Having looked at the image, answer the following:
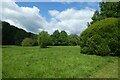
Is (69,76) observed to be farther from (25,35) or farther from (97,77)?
(25,35)

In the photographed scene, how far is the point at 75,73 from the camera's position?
10172 millimetres

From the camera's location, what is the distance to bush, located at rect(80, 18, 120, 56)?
19047mm

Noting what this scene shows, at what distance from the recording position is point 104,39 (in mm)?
19203

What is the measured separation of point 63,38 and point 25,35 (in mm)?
25240

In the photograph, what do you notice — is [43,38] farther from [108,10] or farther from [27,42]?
[108,10]

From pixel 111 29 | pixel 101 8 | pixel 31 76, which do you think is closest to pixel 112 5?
pixel 101 8

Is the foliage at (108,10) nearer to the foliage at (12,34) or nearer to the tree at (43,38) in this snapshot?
the tree at (43,38)

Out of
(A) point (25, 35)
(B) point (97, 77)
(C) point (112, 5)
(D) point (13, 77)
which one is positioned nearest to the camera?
→ (D) point (13, 77)

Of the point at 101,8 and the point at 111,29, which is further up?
the point at 101,8

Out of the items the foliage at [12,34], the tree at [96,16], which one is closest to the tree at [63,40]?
the foliage at [12,34]

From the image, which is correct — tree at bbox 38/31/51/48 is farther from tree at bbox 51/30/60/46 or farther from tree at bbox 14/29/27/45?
tree at bbox 51/30/60/46

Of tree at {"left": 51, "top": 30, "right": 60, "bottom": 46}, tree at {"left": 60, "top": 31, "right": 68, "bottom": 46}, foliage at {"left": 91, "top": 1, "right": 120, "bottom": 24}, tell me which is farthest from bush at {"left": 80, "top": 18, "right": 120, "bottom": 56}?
tree at {"left": 60, "top": 31, "right": 68, "bottom": 46}

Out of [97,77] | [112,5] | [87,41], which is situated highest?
[112,5]

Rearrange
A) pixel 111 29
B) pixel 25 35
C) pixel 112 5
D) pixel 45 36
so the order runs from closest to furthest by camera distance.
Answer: pixel 111 29 → pixel 112 5 → pixel 45 36 → pixel 25 35
